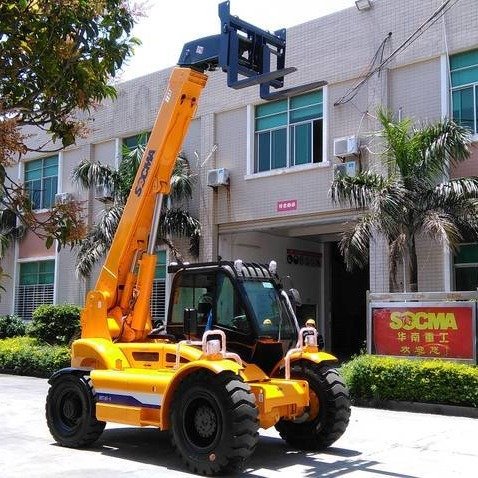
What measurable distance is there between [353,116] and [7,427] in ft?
36.6

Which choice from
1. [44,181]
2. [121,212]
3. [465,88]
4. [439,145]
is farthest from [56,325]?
[465,88]

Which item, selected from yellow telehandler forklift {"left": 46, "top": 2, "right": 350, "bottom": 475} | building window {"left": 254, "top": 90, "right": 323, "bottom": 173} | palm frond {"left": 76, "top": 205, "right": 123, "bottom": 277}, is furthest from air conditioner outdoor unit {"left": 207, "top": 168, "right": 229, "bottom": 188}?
yellow telehandler forklift {"left": 46, "top": 2, "right": 350, "bottom": 475}

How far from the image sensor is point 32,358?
18734mm

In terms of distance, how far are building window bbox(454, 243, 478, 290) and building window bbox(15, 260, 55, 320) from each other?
14801 millimetres

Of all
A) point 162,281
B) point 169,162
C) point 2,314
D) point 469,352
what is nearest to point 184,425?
point 169,162

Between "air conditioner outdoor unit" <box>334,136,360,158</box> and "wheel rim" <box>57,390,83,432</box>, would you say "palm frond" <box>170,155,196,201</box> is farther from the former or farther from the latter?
"wheel rim" <box>57,390,83,432</box>

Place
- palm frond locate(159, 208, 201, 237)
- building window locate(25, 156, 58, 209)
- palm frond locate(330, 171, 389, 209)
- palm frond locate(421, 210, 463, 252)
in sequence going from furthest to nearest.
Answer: building window locate(25, 156, 58, 209) < palm frond locate(159, 208, 201, 237) < palm frond locate(330, 171, 389, 209) < palm frond locate(421, 210, 463, 252)

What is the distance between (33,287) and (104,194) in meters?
6.17

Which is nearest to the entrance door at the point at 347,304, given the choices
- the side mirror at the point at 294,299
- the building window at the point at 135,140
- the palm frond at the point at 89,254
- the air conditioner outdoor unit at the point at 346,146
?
the air conditioner outdoor unit at the point at 346,146

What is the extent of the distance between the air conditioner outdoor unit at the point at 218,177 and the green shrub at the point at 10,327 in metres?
9.56

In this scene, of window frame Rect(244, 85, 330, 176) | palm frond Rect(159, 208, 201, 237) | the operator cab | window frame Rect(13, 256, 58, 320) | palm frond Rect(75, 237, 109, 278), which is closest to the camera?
the operator cab

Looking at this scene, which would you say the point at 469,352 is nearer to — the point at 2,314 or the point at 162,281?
the point at 162,281

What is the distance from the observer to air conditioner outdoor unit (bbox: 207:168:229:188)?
63.7 feet

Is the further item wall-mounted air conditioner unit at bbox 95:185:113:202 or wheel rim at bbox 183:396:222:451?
wall-mounted air conditioner unit at bbox 95:185:113:202
